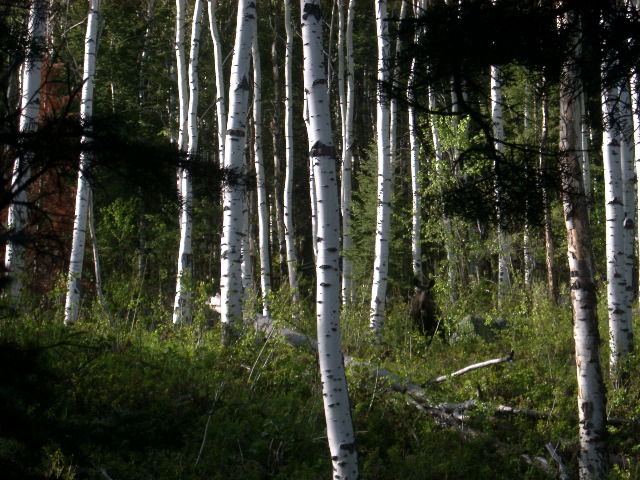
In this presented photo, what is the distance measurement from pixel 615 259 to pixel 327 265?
5.64m

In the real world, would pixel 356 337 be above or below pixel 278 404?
above

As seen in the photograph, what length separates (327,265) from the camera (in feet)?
17.0

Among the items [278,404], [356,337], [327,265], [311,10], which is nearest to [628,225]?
[356,337]

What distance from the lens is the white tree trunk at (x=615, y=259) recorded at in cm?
898

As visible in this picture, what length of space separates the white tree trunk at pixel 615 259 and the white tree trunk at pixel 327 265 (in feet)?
17.0

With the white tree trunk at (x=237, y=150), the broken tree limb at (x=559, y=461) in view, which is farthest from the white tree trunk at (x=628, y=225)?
the white tree trunk at (x=237, y=150)

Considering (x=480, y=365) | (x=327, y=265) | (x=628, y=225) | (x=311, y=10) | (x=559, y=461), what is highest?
(x=311, y=10)

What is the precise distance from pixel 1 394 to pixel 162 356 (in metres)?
5.45

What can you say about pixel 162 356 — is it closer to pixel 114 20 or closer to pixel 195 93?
pixel 195 93

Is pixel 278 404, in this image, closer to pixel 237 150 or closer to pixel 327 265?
pixel 327 265

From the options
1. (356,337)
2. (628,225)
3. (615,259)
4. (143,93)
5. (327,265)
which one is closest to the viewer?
(327,265)

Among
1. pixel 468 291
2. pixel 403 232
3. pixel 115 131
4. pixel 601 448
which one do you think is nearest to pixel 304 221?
pixel 403 232

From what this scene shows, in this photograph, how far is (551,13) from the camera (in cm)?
372

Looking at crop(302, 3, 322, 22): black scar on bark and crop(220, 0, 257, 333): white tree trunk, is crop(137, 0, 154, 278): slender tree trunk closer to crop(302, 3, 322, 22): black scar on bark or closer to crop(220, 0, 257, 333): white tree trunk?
crop(220, 0, 257, 333): white tree trunk
